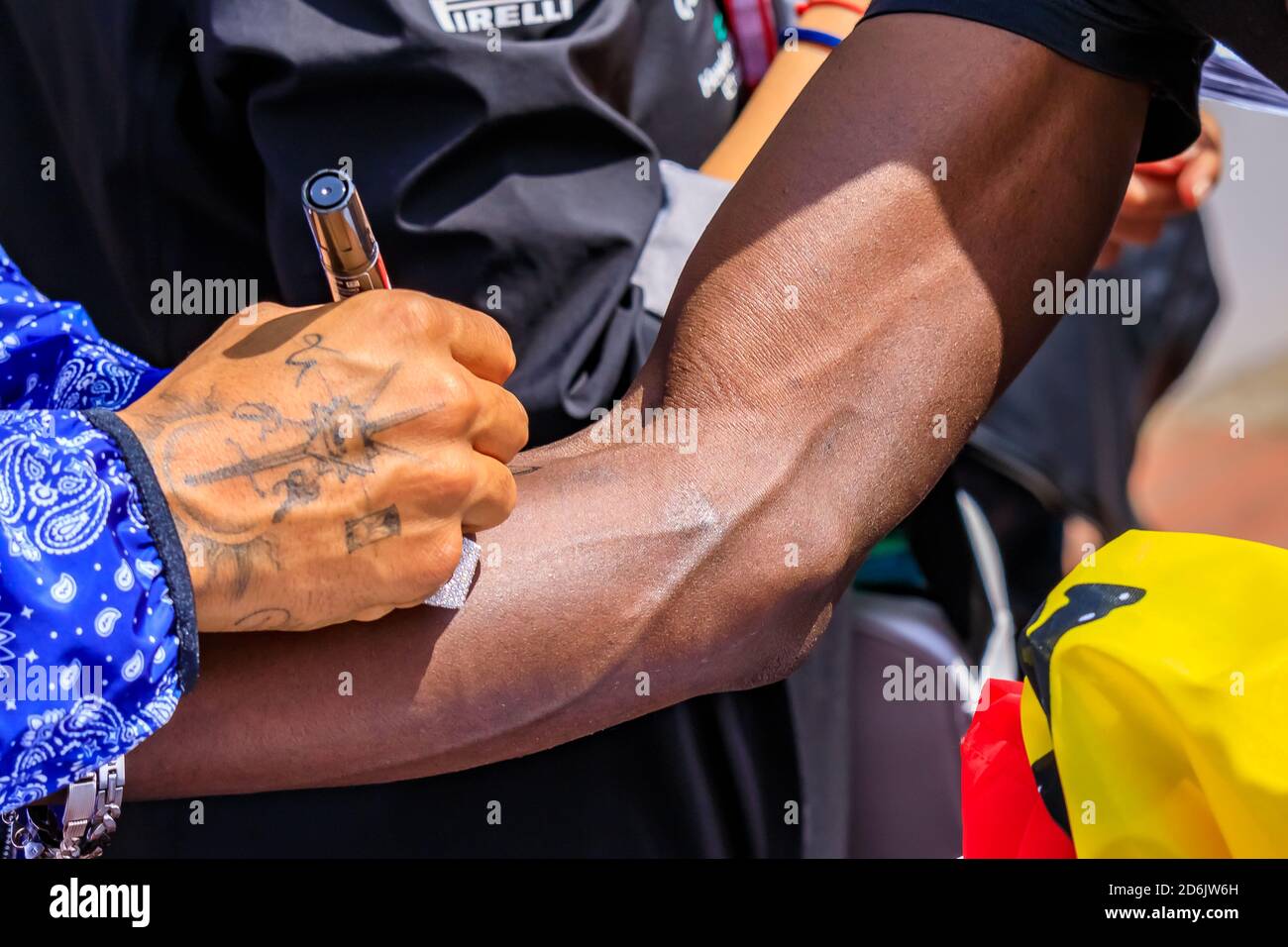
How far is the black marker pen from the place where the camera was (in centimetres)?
86

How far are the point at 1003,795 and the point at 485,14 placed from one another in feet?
2.49

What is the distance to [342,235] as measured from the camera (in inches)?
35.0

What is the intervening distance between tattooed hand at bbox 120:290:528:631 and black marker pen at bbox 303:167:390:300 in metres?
0.03

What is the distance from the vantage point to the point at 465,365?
943 millimetres

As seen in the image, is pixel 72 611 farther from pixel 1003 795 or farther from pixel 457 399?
pixel 1003 795

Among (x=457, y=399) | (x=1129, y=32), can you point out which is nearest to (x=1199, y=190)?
(x=1129, y=32)

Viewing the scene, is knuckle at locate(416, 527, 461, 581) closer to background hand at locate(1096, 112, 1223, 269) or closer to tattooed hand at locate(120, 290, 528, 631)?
tattooed hand at locate(120, 290, 528, 631)

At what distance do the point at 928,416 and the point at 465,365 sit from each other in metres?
0.38
